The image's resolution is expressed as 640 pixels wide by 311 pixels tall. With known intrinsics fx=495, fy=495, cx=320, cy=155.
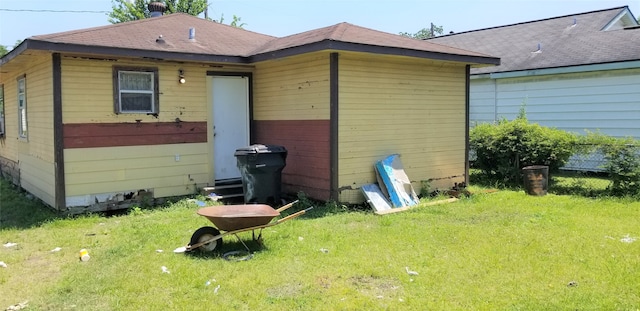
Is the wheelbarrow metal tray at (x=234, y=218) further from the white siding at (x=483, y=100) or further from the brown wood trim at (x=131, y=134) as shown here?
the white siding at (x=483, y=100)

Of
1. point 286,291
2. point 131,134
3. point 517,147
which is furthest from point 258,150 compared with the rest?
point 517,147

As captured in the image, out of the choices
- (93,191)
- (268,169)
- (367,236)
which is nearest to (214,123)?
(268,169)

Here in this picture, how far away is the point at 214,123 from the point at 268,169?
1.90 m

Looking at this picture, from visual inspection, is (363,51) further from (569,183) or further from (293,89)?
(569,183)

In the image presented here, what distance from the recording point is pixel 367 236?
659cm

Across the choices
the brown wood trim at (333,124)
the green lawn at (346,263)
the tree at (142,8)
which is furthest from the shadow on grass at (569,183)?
the tree at (142,8)

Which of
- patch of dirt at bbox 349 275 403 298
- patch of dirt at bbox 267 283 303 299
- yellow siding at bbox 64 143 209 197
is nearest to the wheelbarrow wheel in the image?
patch of dirt at bbox 267 283 303 299

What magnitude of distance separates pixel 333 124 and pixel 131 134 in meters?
3.53

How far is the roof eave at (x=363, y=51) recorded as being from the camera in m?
7.89

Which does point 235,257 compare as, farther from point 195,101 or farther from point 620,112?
point 620,112

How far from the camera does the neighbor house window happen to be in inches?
334

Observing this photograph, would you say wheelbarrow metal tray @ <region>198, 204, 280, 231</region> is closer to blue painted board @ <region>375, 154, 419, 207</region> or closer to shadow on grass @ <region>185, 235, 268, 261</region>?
shadow on grass @ <region>185, 235, 268, 261</region>

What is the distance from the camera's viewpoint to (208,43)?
9.70 metres

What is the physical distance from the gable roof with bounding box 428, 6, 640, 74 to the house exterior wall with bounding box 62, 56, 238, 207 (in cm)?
930
